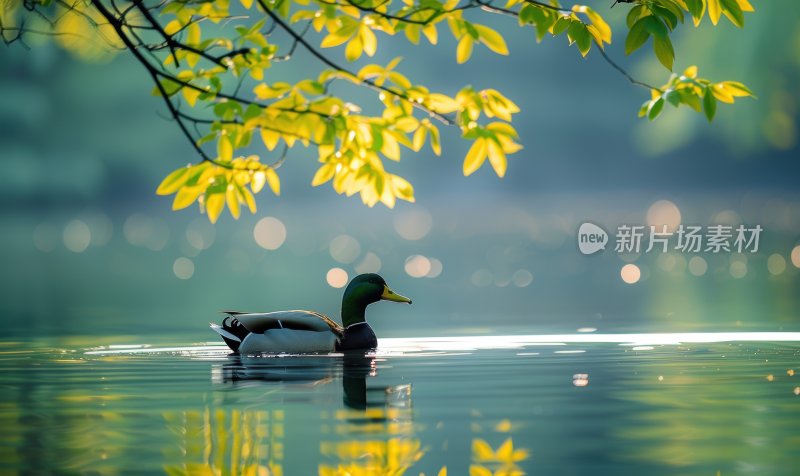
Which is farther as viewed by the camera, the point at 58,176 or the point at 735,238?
the point at 58,176

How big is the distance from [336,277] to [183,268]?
1023 cm

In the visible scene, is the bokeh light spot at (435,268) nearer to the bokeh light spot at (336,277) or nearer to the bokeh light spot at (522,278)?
the bokeh light spot at (522,278)

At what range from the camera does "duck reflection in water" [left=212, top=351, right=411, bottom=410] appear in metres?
10.1

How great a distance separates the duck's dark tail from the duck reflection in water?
0.48 m

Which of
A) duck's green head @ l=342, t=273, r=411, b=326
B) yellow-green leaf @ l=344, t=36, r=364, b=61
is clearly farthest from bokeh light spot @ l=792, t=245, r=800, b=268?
yellow-green leaf @ l=344, t=36, r=364, b=61

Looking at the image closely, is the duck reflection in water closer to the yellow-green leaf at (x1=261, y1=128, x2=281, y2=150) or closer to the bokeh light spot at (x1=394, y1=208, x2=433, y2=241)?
the yellow-green leaf at (x1=261, y1=128, x2=281, y2=150)

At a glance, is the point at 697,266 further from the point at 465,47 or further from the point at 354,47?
the point at 465,47

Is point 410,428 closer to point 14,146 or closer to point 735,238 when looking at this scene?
point 735,238

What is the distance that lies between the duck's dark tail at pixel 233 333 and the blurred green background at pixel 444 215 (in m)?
2.59

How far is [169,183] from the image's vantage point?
30.6 ft

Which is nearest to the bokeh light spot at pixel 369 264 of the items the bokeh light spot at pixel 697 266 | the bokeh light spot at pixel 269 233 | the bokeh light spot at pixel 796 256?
the bokeh light spot at pixel 697 266

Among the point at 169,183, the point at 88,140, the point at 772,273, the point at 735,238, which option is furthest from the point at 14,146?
the point at 169,183

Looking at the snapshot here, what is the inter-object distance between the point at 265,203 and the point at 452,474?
88537 millimetres

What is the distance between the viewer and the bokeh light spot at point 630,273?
35.6 meters
